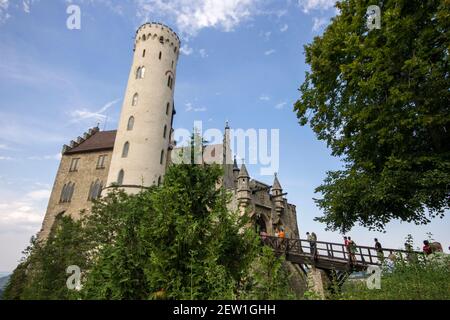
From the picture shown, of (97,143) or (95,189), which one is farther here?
(97,143)

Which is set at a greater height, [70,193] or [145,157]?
[145,157]

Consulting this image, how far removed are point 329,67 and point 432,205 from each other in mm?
7117

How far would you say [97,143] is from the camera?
3441 cm

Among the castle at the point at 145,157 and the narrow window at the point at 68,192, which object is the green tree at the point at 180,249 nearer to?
the castle at the point at 145,157

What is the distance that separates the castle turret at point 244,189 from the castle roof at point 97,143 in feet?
53.6

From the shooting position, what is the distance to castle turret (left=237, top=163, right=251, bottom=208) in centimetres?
2428

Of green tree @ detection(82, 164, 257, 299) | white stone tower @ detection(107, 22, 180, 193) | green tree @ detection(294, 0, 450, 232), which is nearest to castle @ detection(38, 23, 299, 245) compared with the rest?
white stone tower @ detection(107, 22, 180, 193)

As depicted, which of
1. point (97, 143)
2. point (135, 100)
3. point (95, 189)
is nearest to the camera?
point (135, 100)

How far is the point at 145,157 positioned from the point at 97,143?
38.9 feet

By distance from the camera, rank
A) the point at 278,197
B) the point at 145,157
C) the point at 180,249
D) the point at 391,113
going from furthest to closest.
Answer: the point at 278,197, the point at 145,157, the point at 391,113, the point at 180,249

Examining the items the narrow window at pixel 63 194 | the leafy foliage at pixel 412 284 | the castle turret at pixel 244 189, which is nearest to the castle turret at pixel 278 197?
the castle turret at pixel 244 189

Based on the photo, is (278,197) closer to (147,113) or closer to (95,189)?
(147,113)

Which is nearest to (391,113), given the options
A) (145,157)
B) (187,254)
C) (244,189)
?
(187,254)
